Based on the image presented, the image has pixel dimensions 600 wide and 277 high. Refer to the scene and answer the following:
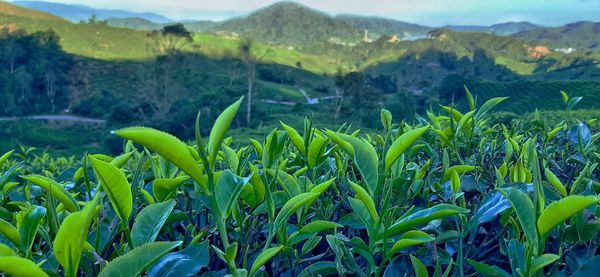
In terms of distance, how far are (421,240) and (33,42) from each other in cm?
5405

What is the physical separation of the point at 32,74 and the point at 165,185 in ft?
161

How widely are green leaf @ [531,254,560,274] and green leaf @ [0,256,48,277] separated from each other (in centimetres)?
60

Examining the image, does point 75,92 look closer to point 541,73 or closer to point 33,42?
point 33,42

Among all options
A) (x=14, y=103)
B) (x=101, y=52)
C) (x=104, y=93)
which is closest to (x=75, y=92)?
(x=104, y=93)

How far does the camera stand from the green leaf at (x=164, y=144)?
0.59 meters

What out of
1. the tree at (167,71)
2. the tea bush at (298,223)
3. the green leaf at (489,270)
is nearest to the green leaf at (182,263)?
the tea bush at (298,223)

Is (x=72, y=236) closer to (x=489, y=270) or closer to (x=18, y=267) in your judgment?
(x=18, y=267)

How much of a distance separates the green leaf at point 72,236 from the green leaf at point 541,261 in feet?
1.79

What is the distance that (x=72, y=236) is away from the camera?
1.94 feet

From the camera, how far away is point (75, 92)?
4672 cm

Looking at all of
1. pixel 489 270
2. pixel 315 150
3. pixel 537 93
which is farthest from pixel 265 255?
pixel 537 93

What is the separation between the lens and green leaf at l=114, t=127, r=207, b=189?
1.95 ft

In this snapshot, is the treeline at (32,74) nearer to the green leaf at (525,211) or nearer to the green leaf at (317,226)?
the green leaf at (317,226)

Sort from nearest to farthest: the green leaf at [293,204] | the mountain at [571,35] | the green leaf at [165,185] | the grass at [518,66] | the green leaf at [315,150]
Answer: the green leaf at [293,204]
the green leaf at [165,185]
the green leaf at [315,150]
the grass at [518,66]
the mountain at [571,35]
